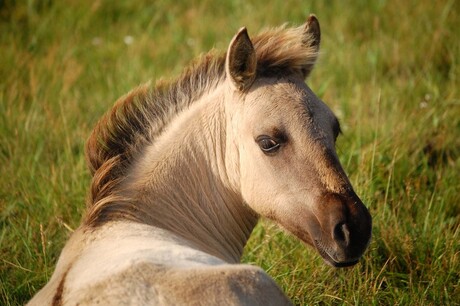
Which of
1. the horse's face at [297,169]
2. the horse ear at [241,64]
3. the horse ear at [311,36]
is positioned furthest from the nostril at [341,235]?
the horse ear at [311,36]

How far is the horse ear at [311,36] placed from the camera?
4.31 m

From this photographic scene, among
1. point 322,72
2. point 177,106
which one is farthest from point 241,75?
point 322,72

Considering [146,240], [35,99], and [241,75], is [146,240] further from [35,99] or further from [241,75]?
[35,99]

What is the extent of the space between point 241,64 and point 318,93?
2766 millimetres

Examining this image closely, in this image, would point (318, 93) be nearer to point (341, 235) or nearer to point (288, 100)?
point (288, 100)

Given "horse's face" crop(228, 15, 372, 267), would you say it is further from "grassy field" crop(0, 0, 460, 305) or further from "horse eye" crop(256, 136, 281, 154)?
"grassy field" crop(0, 0, 460, 305)

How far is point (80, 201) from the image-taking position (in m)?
5.22

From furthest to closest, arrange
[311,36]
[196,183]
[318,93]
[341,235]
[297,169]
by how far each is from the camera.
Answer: [318,93] < [311,36] < [196,183] < [297,169] < [341,235]

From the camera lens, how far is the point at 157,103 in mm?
4191

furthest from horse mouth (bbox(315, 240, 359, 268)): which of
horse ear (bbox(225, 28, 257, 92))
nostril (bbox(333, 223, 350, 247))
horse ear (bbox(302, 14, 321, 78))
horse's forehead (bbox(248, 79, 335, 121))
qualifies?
horse ear (bbox(302, 14, 321, 78))

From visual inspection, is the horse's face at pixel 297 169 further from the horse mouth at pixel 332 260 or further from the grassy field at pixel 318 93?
the grassy field at pixel 318 93

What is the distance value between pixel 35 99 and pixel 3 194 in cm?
141

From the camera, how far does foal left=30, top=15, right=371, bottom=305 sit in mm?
3514

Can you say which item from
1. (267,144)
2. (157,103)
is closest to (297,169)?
(267,144)
